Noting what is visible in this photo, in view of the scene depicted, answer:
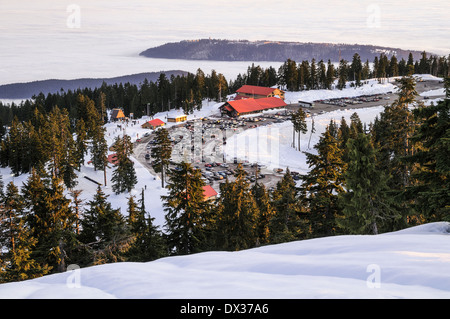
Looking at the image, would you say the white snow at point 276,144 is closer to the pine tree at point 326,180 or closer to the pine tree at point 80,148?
the pine tree at point 80,148

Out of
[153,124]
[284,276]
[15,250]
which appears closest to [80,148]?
[153,124]

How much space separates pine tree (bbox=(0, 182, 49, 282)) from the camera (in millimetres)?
21281

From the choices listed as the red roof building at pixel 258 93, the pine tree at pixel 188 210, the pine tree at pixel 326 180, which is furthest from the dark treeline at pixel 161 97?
the pine tree at pixel 326 180

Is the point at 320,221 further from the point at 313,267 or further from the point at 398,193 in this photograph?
the point at 313,267

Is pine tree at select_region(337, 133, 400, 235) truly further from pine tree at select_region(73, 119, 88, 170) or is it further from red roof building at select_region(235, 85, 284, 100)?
red roof building at select_region(235, 85, 284, 100)

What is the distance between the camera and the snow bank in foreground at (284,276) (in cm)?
562

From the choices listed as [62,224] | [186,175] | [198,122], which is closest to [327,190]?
[186,175]

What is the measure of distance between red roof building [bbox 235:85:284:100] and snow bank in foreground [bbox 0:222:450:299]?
128575 mm

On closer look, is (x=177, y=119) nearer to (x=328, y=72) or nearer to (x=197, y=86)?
(x=197, y=86)

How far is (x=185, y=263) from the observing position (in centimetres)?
891

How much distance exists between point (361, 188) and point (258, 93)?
122 metres
